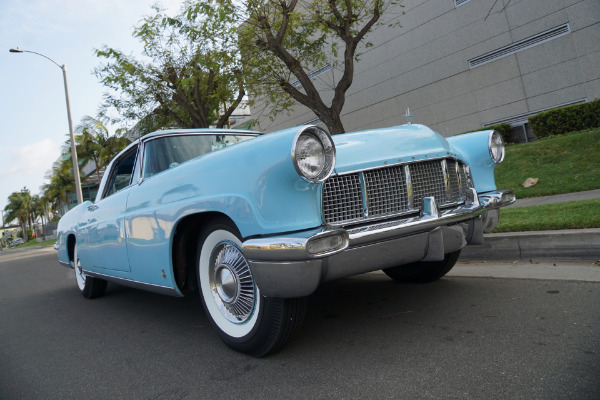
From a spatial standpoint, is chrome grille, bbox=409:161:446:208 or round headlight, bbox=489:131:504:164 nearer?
chrome grille, bbox=409:161:446:208

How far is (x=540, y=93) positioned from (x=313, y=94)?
738cm

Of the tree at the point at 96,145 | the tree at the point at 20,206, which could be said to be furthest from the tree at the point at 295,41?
the tree at the point at 20,206

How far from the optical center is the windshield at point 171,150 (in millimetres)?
3609

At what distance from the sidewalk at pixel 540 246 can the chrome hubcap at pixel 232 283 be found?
307 centimetres

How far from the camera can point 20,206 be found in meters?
77.1

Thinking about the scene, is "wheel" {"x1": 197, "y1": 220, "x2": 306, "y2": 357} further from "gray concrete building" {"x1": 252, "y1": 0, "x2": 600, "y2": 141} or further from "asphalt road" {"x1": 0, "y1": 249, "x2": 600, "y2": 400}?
"gray concrete building" {"x1": 252, "y1": 0, "x2": 600, "y2": 141}

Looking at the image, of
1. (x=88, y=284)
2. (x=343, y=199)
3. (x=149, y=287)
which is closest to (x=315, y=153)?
(x=343, y=199)

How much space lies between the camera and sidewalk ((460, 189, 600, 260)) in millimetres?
4055

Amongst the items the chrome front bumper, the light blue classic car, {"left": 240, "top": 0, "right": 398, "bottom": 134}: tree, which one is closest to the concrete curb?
the light blue classic car

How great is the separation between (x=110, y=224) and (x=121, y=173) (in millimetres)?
603

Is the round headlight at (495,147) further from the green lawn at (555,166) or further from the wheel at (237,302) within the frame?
the green lawn at (555,166)

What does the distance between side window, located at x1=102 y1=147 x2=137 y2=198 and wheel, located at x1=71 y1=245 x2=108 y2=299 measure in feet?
4.23

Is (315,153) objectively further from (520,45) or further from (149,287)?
(520,45)

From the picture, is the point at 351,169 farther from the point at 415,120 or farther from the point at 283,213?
the point at 415,120
